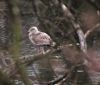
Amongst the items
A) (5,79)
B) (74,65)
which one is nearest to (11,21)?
(5,79)

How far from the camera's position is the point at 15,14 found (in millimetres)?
575

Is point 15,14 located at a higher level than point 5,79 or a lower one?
higher

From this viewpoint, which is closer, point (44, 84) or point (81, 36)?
point (44, 84)

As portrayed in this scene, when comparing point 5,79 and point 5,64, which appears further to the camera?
point 5,64

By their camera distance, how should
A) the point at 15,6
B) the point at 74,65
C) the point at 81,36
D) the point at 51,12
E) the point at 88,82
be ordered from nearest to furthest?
the point at 15,6, the point at 74,65, the point at 88,82, the point at 51,12, the point at 81,36

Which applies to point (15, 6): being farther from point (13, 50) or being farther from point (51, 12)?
point (51, 12)

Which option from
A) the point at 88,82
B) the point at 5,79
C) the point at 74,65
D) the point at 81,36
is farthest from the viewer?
the point at 81,36

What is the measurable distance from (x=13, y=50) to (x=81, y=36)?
90 cm

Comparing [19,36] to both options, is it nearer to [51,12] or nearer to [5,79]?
[5,79]

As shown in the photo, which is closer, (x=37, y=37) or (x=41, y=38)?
(x=41, y=38)

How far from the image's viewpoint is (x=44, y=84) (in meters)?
1.14

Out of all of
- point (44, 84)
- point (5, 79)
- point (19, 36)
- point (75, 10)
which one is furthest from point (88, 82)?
point (19, 36)

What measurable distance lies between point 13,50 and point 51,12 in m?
0.77

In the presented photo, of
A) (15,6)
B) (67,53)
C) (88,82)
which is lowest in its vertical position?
(88,82)
